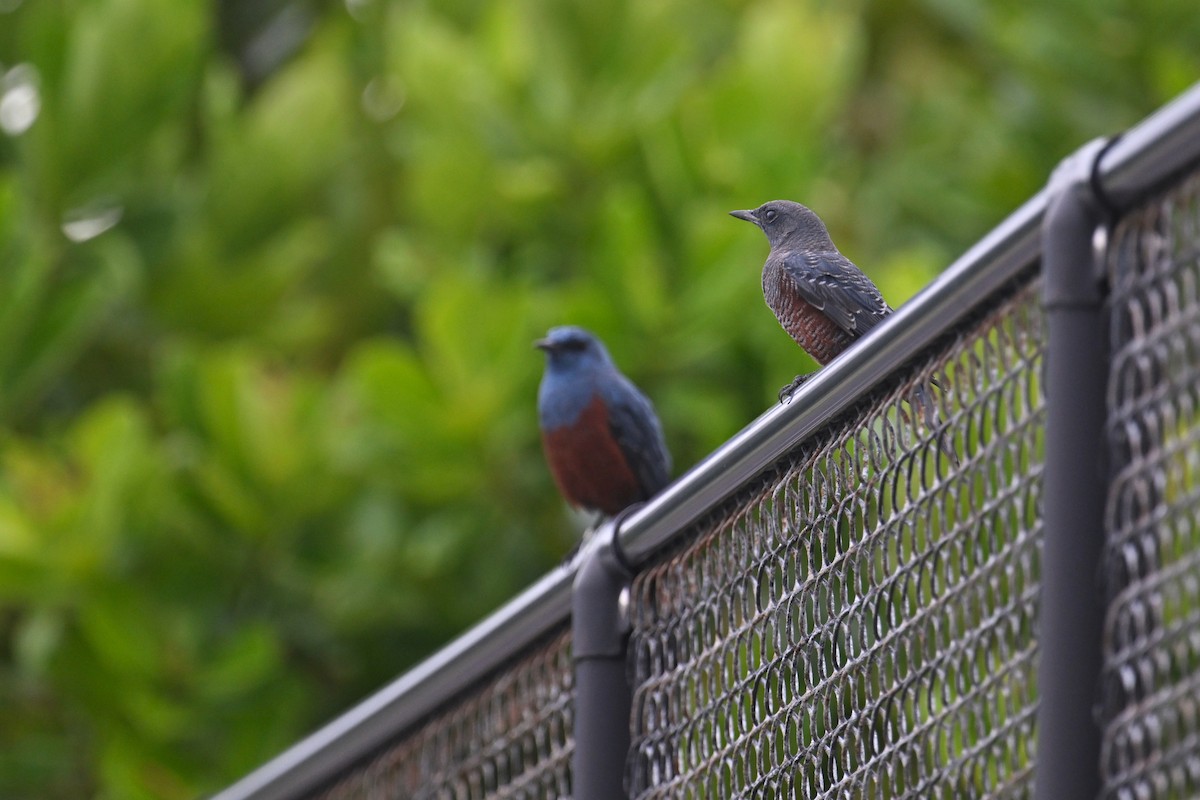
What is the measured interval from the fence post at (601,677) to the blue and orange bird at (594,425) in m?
2.70

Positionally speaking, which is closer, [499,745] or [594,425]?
[499,745]

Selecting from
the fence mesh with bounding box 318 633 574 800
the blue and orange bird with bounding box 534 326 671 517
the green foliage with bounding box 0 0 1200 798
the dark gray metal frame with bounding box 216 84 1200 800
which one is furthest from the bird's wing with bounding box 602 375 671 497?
the dark gray metal frame with bounding box 216 84 1200 800

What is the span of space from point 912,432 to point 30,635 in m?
4.79

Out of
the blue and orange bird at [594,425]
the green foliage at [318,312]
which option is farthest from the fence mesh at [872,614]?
the green foliage at [318,312]

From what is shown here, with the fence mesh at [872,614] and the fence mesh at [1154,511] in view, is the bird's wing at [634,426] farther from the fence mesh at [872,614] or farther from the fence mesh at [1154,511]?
the fence mesh at [1154,511]

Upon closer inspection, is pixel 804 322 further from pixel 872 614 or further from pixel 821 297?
pixel 872 614

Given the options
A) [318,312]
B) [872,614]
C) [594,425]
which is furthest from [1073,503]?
[318,312]

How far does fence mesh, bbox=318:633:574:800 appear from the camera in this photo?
2.62 m

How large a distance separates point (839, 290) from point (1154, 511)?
1742 millimetres

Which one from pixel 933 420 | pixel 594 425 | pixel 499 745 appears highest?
pixel 594 425

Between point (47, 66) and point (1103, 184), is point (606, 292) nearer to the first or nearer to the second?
point (47, 66)

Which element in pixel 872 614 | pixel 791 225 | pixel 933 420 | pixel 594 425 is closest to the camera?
pixel 933 420

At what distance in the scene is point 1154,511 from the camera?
1.31m

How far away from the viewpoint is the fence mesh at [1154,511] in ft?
4.17
